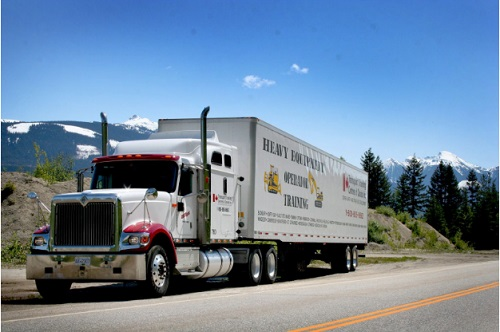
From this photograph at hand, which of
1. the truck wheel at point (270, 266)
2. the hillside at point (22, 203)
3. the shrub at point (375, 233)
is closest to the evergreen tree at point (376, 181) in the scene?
the shrub at point (375, 233)

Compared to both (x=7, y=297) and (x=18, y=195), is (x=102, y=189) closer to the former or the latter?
(x=7, y=297)

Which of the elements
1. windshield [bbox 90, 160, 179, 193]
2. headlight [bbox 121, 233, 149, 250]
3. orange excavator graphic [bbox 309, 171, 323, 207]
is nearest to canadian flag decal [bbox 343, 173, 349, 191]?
orange excavator graphic [bbox 309, 171, 323, 207]

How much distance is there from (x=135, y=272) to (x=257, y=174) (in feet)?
20.6

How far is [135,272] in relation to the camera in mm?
14094

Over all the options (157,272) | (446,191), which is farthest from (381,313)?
(446,191)

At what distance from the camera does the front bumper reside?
1414 centimetres

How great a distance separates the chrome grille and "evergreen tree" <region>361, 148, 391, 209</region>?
445 feet

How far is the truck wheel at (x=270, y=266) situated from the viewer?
2069cm

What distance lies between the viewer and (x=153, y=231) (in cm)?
1467

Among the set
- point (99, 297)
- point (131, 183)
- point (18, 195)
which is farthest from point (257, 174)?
point (18, 195)

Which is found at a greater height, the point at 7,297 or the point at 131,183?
the point at 131,183

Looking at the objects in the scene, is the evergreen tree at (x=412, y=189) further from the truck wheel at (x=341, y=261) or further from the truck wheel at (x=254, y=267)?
the truck wheel at (x=254, y=267)

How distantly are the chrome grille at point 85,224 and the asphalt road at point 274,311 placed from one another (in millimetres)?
1253

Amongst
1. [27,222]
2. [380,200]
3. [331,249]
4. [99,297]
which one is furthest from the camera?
[380,200]
